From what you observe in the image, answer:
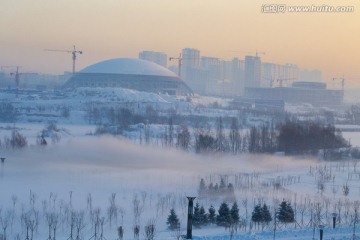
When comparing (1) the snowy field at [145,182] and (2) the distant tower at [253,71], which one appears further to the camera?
(2) the distant tower at [253,71]

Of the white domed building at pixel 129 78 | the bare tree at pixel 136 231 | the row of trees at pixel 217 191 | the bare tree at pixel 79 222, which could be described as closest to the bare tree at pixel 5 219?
the bare tree at pixel 79 222

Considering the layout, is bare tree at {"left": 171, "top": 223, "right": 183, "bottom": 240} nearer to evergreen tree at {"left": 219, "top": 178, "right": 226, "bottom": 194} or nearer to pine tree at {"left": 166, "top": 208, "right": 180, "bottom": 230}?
pine tree at {"left": 166, "top": 208, "right": 180, "bottom": 230}

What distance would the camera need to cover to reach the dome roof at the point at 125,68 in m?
28.3

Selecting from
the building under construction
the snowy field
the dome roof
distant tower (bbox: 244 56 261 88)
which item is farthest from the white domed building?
→ the snowy field

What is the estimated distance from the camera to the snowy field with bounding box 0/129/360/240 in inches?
208

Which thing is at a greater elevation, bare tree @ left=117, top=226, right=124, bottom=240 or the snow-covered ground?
the snow-covered ground

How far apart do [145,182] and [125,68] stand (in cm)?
2126

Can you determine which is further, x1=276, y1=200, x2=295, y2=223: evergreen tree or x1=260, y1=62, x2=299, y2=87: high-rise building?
x1=260, y1=62, x2=299, y2=87: high-rise building

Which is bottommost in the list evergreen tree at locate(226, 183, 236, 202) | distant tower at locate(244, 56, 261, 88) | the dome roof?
evergreen tree at locate(226, 183, 236, 202)

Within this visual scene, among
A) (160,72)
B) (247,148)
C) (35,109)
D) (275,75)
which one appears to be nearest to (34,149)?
(247,148)

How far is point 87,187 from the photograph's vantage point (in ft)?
23.1

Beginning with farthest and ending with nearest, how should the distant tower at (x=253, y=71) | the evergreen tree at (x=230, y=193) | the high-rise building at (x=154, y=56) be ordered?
the high-rise building at (x=154, y=56) → the distant tower at (x=253, y=71) → the evergreen tree at (x=230, y=193)

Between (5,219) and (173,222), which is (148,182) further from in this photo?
(5,219)

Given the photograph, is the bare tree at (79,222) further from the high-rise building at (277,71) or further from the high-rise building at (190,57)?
the high-rise building at (277,71)
